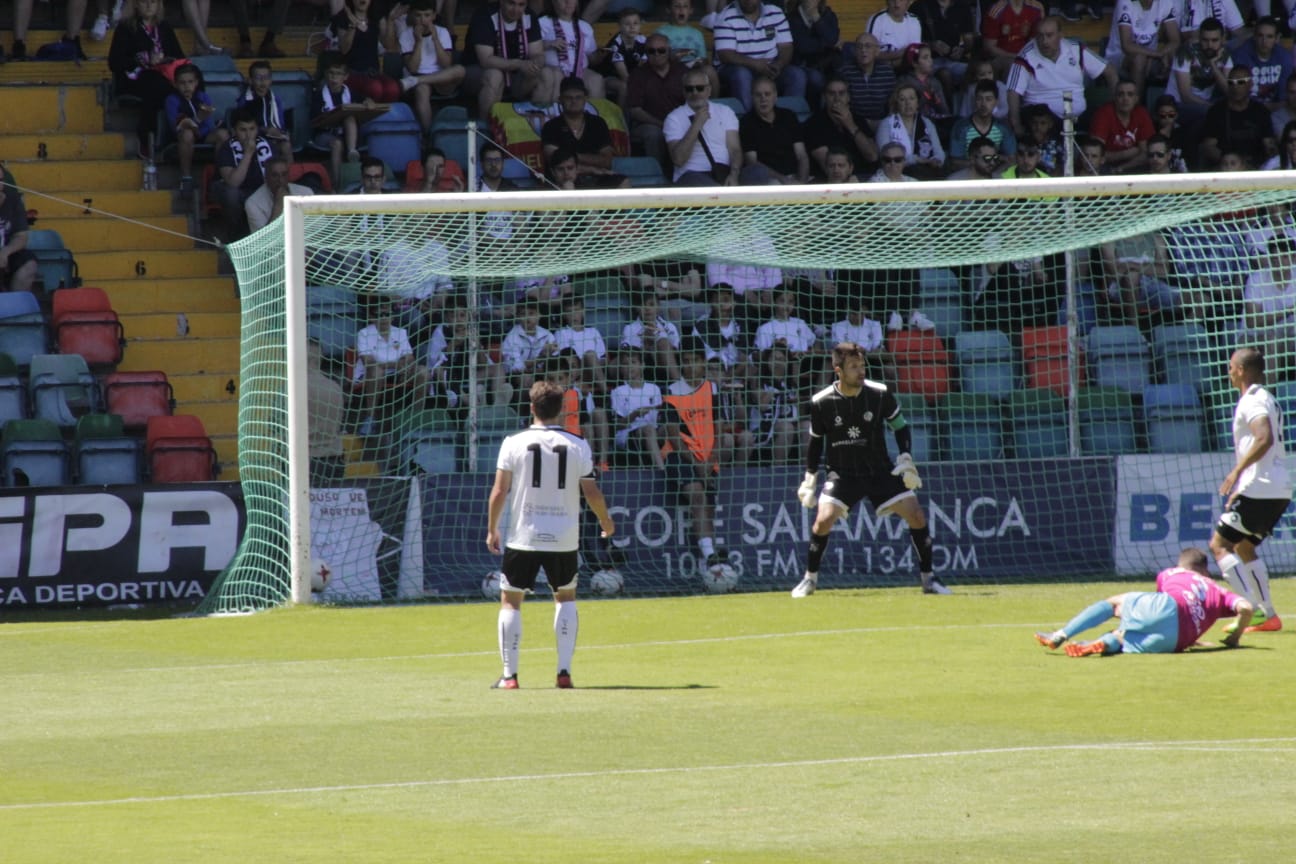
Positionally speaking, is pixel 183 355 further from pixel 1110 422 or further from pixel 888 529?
pixel 1110 422

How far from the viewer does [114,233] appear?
19.8 meters

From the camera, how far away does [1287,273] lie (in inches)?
712

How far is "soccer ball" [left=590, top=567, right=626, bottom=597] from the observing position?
16781mm

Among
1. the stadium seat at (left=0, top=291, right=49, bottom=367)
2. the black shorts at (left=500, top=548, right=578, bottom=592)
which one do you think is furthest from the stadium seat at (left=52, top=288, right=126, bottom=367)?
the black shorts at (left=500, top=548, right=578, bottom=592)

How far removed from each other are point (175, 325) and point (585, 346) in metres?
4.39

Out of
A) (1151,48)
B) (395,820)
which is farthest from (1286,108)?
(395,820)

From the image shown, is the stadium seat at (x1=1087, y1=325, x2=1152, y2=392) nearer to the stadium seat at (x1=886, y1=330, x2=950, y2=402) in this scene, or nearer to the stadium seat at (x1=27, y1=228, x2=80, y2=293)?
the stadium seat at (x1=886, y1=330, x2=950, y2=402)

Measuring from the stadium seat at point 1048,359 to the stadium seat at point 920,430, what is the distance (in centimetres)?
98

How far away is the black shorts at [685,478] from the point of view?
16.9m

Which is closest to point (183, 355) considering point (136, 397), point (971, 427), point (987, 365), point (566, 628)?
point (136, 397)

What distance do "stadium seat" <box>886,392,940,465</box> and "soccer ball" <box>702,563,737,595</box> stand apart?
2.11 m

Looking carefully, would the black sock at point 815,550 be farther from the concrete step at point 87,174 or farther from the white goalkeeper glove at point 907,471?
the concrete step at point 87,174

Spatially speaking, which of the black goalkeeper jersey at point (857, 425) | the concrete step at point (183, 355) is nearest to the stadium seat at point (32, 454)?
the concrete step at point (183, 355)

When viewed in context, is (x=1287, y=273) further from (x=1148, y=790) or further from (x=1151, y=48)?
(x=1148, y=790)
